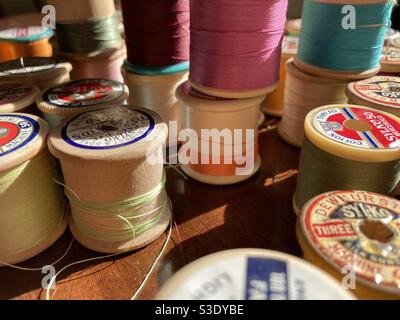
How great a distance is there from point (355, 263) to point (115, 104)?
94 centimetres

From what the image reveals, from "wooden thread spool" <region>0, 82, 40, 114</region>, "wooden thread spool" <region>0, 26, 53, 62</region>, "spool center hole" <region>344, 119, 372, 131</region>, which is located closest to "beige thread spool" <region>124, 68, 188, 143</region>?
"wooden thread spool" <region>0, 82, 40, 114</region>

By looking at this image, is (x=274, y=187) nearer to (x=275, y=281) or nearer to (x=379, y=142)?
(x=379, y=142)

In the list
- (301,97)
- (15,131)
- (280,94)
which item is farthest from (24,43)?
(301,97)

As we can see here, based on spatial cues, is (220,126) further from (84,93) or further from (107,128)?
(84,93)

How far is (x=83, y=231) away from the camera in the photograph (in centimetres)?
119

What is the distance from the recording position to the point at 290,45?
1934 mm

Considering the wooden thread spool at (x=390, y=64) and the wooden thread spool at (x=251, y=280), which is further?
the wooden thread spool at (x=390, y=64)

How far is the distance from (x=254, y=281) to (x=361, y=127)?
696 mm

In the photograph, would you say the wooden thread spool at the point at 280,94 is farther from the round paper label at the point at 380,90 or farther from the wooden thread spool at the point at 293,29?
the round paper label at the point at 380,90

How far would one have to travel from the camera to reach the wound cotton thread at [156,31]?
4.70ft

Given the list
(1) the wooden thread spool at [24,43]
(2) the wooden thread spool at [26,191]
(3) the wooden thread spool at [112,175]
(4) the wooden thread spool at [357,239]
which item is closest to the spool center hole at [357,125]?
(4) the wooden thread spool at [357,239]

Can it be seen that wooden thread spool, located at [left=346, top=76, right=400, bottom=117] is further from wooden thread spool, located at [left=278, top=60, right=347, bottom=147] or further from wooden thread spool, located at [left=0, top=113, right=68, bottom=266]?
wooden thread spool, located at [left=0, top=113, right=68, bottom=266]
